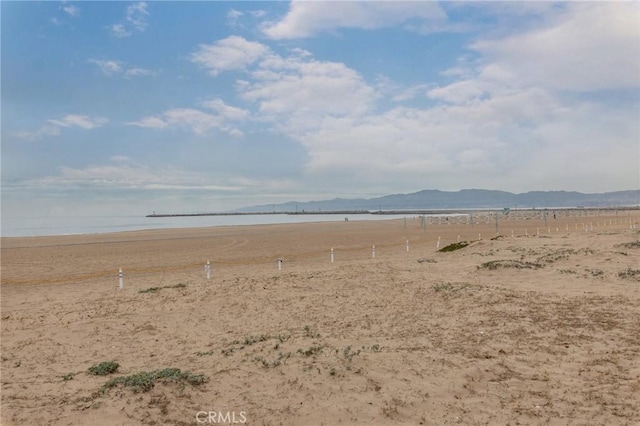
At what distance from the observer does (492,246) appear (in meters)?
24.0

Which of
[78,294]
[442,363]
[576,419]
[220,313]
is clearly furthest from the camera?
[78,294]

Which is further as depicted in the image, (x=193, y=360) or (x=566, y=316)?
(x=566, y=316)

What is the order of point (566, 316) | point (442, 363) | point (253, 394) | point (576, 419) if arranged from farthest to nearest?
point (566, 316)
point (442, 363)
point (253, 394)
point (576, 419)

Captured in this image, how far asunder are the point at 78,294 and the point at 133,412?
12.8 m

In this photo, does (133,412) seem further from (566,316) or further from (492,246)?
(492,246)

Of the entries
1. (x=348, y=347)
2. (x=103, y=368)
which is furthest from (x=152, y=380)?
(x=348, y=347)

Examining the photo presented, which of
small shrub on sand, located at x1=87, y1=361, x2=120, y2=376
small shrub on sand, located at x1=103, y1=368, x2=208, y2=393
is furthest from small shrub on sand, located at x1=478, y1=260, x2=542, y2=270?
small shrub on sand, located at x1=87, y1=361, x2=120, y2=376

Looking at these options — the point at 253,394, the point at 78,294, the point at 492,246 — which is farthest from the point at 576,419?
the point at 492,246

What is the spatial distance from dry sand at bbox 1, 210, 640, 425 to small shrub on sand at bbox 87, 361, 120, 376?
16 cm

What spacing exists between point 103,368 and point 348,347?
→ 14.1 feet

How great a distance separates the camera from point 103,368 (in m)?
7.64

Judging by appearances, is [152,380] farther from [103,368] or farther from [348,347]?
[348,347]

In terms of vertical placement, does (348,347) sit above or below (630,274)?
below

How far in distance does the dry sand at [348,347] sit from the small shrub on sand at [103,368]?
0.52 ft
